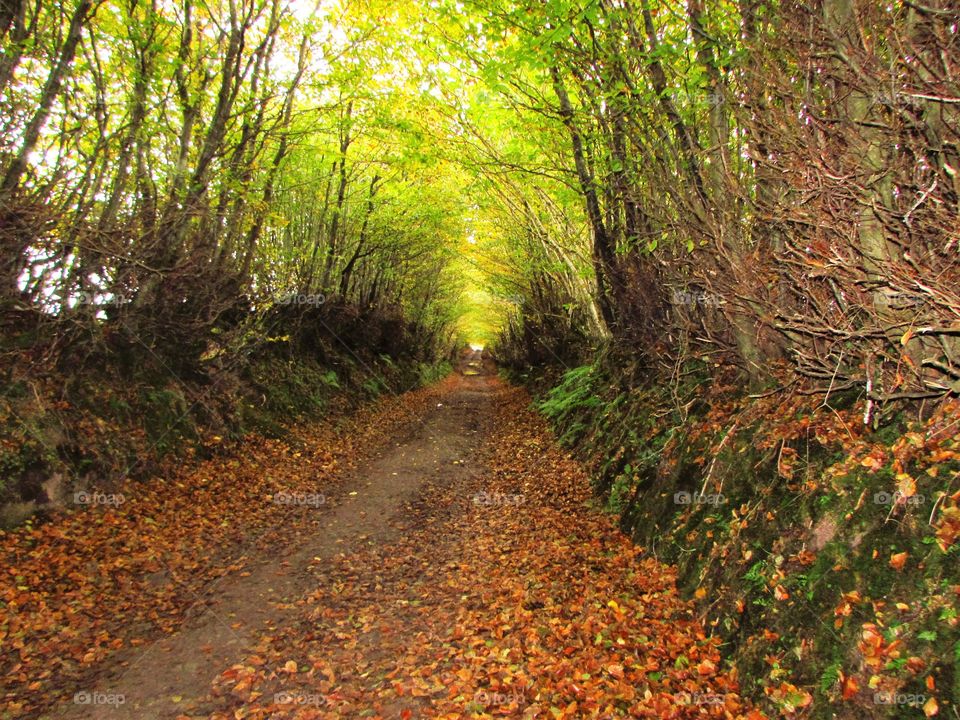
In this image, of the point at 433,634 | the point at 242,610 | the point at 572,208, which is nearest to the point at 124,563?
the point at 242,610

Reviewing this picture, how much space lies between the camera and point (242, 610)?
6.19m

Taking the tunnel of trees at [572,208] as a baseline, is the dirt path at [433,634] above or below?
below

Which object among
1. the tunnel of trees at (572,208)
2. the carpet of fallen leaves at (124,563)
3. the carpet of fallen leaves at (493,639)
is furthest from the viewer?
the carpet of fallen leaves at (124,563)

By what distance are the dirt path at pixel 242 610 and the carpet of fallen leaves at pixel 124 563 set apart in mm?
281

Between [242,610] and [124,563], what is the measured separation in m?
2.09

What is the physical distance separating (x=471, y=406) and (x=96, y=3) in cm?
1963

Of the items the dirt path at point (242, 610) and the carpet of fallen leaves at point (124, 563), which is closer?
the dirt path at point (242, 610)

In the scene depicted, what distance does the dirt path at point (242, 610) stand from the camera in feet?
15.2

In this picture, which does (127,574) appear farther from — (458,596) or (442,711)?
(442,711)

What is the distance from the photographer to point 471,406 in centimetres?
2481

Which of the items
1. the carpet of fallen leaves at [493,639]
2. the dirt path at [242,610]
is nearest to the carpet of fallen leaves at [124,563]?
the dirt path at [242,610]

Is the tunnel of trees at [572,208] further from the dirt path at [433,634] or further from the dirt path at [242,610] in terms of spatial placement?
the dirt path at [242,610]

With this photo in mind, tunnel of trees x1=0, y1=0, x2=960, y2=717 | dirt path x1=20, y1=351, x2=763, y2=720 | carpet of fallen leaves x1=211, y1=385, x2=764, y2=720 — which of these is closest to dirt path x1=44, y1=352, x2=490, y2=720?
dirt path x1=20, y1=351, x2=763, y2=720

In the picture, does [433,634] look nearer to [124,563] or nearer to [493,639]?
[493,639]
